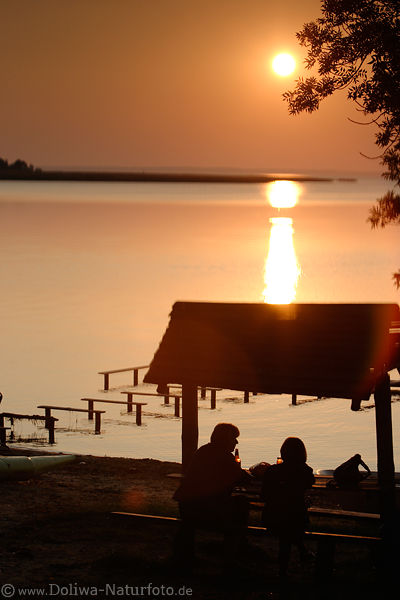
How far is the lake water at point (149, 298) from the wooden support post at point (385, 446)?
1430cm

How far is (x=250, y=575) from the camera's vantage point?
11.2 m

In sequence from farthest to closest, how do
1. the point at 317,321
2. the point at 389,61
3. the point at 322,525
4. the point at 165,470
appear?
the point at 389,61 < the point at 165,470 < the point at 322,525 < the point at 317,321

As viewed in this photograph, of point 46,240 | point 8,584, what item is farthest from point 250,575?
point 46,240

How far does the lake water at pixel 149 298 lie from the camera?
30.8m

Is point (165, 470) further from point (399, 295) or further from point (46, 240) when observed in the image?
point (46, 240)

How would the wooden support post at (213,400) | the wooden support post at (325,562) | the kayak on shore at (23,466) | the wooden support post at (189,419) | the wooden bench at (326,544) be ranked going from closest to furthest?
the wooden bench at (326,544) → the wooden support post at (325,562) → the wooden support post at (189,419) → the kayak on shore at (23,466) → the wooden support post at (213,400)

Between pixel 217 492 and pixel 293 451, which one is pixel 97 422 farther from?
pixel 293 451

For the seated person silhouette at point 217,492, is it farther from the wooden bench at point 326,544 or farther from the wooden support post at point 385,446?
the wooden support post at point 385,446

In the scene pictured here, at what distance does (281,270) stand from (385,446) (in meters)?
79.2

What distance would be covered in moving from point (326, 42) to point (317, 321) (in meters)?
11.9

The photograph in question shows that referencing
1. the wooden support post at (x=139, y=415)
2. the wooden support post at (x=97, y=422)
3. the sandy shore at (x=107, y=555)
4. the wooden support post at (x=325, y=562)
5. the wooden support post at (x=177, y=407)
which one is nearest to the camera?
the sandy shore at (x=107, y=555)

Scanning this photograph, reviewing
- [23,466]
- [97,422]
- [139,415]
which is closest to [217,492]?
[23,466]

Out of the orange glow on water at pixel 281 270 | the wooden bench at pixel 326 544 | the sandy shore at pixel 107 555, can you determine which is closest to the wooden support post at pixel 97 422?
the orange glow on water at pixel 281 270

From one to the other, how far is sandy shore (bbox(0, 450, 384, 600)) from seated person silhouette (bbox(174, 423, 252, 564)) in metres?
0.54
